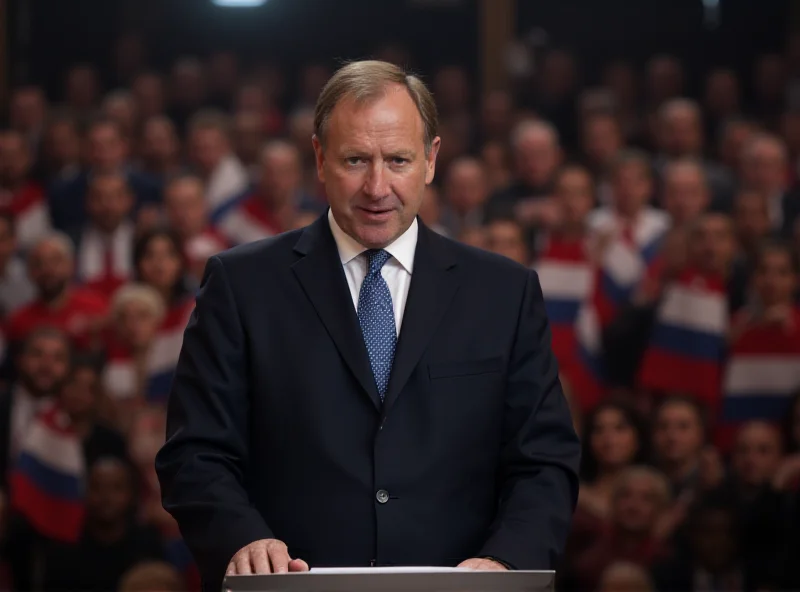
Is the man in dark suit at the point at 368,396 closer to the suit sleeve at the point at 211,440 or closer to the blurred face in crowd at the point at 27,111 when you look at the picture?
the suit sleeve at the point at 211,440

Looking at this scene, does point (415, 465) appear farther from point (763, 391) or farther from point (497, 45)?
point (497, 45)

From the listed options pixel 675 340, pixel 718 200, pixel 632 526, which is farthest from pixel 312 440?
pixel 718 200

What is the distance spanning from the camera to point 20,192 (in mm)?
6809

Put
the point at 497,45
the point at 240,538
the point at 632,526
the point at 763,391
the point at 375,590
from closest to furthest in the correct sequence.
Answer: the point at 375,590 → the point at 240,538 → the point at 632,526 → the point at 763,391 → the point at 497,45

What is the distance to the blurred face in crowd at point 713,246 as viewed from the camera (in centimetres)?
560

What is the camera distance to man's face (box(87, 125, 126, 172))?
675 centimetres

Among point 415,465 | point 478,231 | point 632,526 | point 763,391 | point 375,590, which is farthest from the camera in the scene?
point 478,231

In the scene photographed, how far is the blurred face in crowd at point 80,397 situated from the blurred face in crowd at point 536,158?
2.31 metres

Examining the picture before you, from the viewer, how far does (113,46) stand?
8.23 metres

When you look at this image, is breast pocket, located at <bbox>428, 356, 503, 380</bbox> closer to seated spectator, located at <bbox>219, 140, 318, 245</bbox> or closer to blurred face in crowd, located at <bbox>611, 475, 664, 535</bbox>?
blurred face in crowd, located at <bbox>611, 475, 664, 535</bbox>

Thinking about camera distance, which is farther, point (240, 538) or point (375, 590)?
point (240, 538)

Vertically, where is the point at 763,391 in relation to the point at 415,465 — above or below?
below

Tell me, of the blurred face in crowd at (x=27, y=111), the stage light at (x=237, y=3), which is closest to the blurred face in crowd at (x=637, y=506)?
the blurred face in crowd at (x=27, y=111)

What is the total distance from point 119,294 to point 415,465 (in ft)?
12.8
